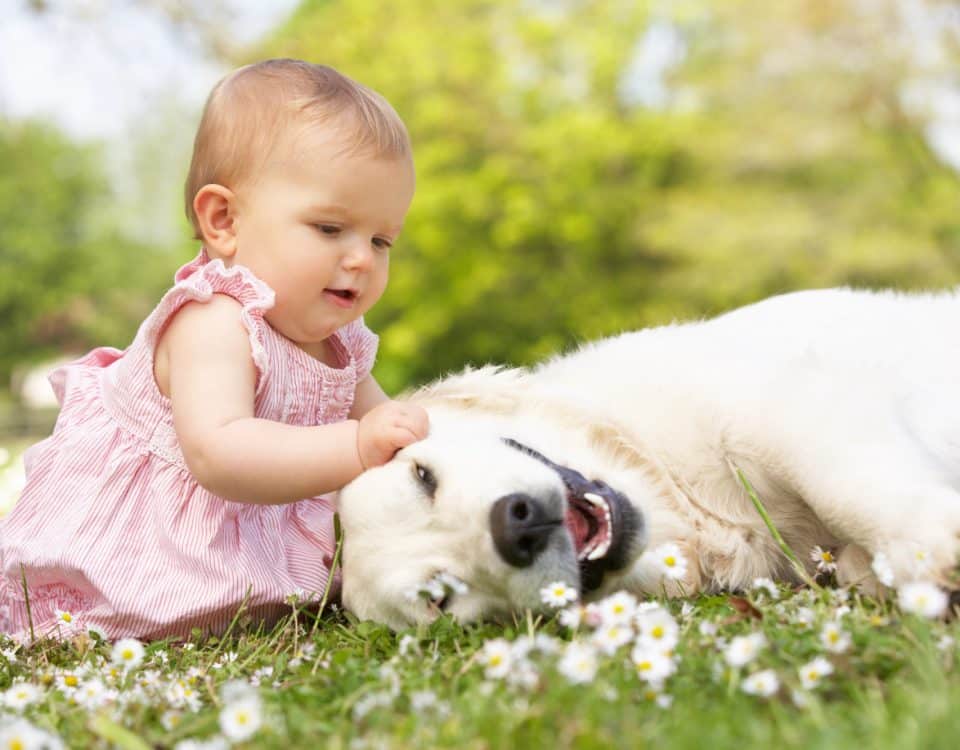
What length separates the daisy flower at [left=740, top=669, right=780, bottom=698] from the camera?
1.73 metres

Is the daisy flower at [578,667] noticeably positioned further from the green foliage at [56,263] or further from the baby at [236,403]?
the green foliage at [56,263]

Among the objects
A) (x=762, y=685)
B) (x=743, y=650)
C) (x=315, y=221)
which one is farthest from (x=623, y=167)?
(x=762, y=685)

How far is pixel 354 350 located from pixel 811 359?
1390 mm

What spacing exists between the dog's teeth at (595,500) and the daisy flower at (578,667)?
1.01 m

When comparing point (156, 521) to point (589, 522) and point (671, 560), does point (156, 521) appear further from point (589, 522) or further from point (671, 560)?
point (671, 560)

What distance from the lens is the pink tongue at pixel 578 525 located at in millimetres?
2852

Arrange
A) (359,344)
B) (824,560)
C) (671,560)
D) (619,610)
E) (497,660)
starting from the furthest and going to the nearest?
(359,344) → (824,560) → (671,560) → (619,610) → (497,660)

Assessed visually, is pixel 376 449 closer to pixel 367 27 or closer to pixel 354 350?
pixel 354 350

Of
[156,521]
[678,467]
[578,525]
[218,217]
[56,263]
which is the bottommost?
[56,263]

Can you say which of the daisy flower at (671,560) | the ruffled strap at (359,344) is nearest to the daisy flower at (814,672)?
the daisy flower at (671,560)

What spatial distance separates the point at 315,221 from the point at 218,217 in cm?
33

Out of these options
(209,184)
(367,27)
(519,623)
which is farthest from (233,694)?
(367,27)

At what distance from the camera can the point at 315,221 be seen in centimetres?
299

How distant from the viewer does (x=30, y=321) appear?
35656 mm
